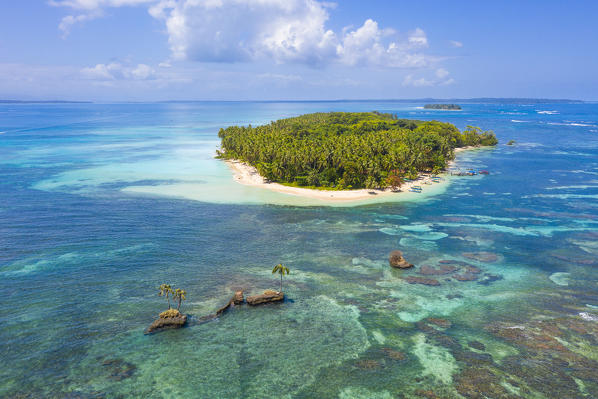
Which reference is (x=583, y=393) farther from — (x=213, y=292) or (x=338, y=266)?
(x=213, y=292)

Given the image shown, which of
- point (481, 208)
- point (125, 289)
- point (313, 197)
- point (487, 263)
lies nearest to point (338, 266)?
point (487, 263)

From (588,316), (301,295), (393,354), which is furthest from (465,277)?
(301,295)

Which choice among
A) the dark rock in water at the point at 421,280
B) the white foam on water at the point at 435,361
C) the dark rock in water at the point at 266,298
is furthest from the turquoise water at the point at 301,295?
the dark rock in water at the point at 266,298

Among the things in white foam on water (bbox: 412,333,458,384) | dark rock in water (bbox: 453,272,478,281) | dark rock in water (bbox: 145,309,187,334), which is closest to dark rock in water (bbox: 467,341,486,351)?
white foam on water (bbox: 412,333,458,384)

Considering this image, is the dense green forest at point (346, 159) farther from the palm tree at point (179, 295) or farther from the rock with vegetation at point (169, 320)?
the rock with vegetation at point (169, 320)

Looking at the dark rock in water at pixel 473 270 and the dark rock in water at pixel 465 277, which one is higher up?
the dark rock in water at pixel 473 270

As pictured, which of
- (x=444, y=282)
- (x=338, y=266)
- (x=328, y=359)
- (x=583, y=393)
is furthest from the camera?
(x=338, y=266)

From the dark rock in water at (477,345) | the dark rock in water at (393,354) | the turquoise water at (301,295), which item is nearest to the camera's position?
the turquoise water at (301,295)
